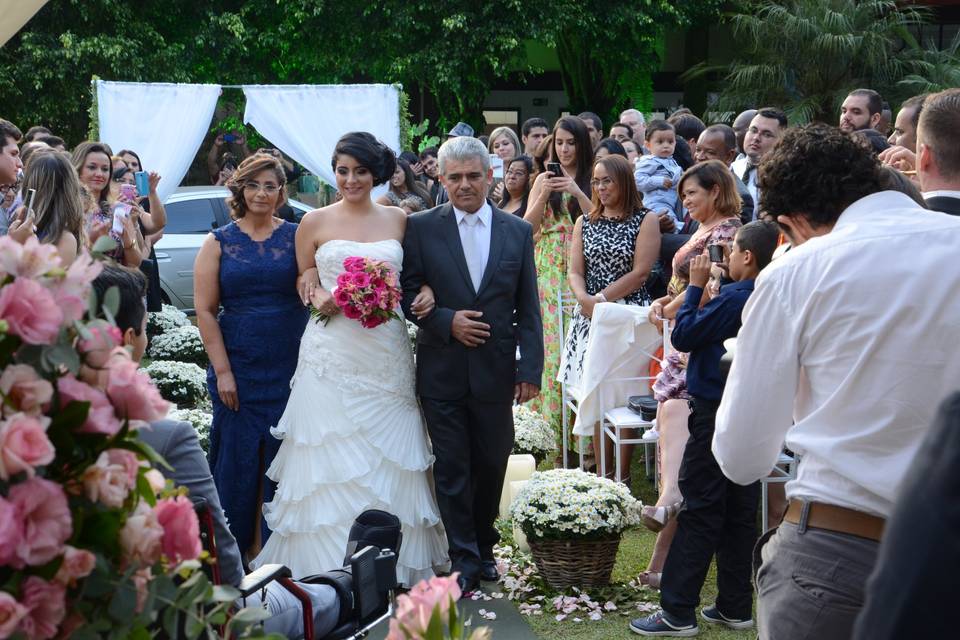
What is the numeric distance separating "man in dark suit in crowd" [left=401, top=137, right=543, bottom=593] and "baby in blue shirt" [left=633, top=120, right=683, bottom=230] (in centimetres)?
254

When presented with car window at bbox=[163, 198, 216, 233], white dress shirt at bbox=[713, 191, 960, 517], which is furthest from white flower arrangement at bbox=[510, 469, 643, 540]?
car window at bbox=[163, 198, 216, 233]

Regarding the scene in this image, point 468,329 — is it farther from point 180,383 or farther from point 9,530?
point 180,383

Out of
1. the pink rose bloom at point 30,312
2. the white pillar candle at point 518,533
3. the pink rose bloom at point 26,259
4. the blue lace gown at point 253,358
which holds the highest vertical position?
the pink rose bloom at point 26,259

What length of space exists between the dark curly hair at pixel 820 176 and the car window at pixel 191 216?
13778 millimetres

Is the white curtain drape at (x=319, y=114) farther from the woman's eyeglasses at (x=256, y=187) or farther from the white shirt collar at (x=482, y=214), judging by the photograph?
the white shirt collar at (x=482, y=214)

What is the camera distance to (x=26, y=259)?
5.26ft

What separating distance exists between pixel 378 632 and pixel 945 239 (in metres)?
3.45

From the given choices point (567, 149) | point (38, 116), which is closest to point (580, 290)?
point (567, 149)

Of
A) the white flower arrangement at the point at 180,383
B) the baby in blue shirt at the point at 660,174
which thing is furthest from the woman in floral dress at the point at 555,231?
the white flower arrangement at the point at 180,383

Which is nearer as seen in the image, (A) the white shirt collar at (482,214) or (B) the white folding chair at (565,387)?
(A) the white shirt collar at (482,214)

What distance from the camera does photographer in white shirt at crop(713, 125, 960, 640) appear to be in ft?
8.87

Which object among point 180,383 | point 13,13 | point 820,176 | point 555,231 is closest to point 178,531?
point 820,176

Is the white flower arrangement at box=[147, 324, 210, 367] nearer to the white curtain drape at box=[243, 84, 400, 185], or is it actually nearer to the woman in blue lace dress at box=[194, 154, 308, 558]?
the white curtain drape at box=[243, 84, 400, 185]

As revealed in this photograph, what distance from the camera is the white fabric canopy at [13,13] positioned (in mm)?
3553
